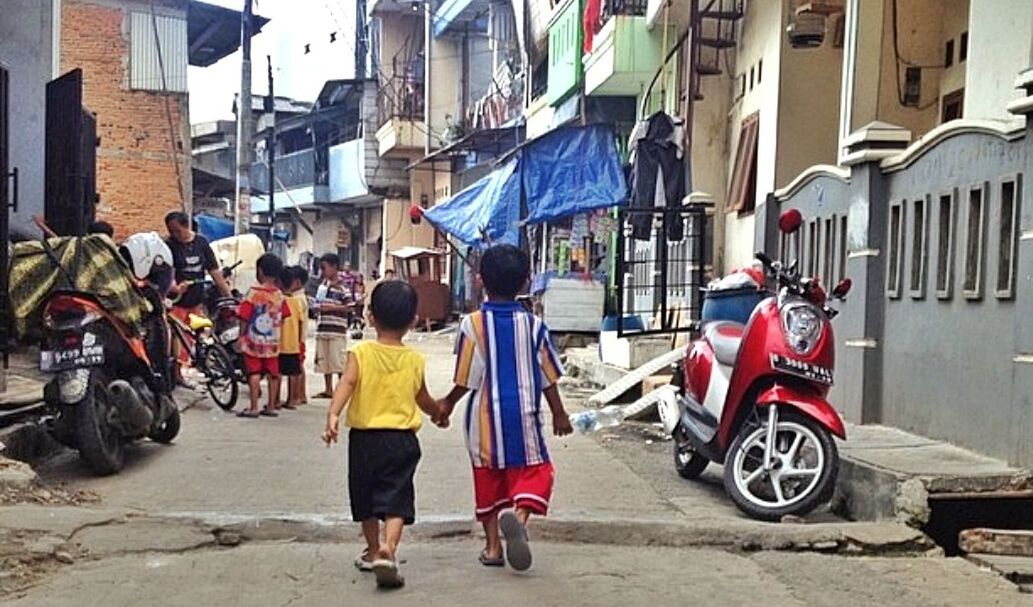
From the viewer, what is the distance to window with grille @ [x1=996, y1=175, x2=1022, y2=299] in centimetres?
569

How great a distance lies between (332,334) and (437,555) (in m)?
6.79

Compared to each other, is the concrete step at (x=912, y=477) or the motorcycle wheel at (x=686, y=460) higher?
the concrete step at (x=912, y=477)

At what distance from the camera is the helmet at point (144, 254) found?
7527 millimetres

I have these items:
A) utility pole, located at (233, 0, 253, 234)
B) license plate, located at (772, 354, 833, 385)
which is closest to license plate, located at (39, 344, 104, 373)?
license plate, located at (772, 354, 833, 385)

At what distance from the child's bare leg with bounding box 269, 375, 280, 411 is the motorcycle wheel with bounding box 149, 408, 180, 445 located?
85.4 inches

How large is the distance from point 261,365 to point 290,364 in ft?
1.75

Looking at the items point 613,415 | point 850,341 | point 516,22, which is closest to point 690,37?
point 613,415

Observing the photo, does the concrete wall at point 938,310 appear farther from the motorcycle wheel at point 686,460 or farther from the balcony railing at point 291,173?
the balcony railing at point 291,173

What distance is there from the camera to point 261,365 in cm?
994

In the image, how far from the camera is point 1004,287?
228 inches

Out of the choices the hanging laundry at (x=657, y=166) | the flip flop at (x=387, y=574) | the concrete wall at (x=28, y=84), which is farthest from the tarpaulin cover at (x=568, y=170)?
the flip flop at (x=387, y=574)

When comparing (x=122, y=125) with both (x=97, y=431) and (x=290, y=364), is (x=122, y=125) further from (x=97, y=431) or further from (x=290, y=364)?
(x=97, y=431)

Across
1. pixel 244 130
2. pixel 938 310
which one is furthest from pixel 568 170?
pixel 938 310

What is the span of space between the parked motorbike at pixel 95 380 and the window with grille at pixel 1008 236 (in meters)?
5.11
